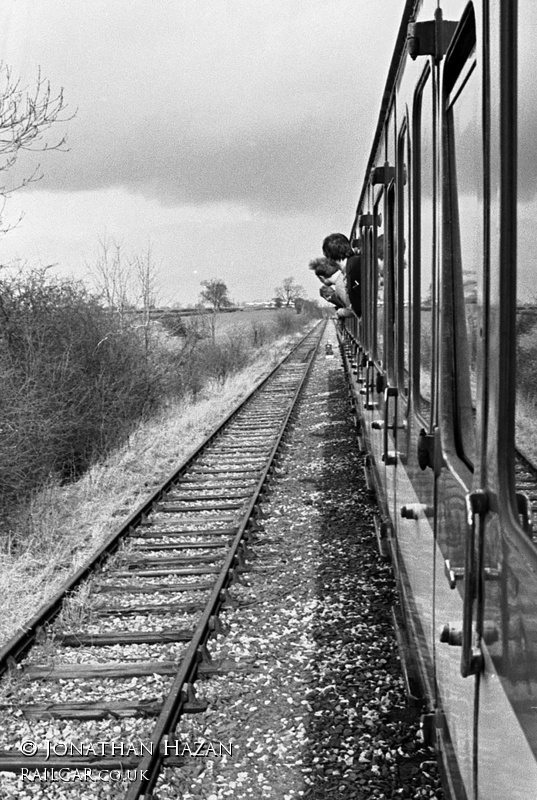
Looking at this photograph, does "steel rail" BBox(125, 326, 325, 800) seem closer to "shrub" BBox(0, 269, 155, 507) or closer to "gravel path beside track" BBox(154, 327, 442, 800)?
"gravel path beside track" BBox(154, 327, 442, 800)

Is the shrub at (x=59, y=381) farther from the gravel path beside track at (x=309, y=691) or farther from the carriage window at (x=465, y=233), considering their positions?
the carriage window at (x=465, y=233)

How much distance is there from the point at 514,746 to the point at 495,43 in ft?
4.60

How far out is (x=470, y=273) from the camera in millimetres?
2090

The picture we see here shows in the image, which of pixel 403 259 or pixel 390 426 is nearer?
pixel 403 259

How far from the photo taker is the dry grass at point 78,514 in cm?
605

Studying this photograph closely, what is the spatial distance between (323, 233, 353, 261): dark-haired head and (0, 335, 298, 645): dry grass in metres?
4.12

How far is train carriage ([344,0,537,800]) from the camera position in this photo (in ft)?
5.03

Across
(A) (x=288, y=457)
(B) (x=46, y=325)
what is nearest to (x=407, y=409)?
(A) (x=288, y=457)

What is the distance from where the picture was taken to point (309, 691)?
423 centimetres

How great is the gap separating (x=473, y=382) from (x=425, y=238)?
1134 mm

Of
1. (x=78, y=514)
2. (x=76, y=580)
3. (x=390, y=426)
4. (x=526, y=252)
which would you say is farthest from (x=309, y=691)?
(x=78, y=514)

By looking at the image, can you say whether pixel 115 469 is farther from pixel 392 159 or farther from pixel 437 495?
pixel 437 495

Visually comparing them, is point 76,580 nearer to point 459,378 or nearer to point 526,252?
point 459,378

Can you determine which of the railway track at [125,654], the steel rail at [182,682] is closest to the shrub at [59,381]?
the railway track at [125,654]
